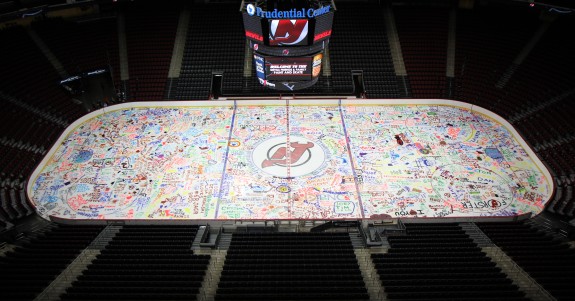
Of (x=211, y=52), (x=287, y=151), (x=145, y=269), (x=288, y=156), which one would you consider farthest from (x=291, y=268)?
(x=211, y=52)

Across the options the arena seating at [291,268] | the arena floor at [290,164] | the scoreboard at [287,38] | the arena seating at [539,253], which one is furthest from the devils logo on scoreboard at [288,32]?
the arena seating at [539,253]

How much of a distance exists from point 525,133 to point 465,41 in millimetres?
10838

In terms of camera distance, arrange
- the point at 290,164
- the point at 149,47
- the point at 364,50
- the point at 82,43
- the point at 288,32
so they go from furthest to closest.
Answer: the point at 364,50 < the point at 149,47 < the point at 82,43 < the point at 290,164 < the point at 288,32

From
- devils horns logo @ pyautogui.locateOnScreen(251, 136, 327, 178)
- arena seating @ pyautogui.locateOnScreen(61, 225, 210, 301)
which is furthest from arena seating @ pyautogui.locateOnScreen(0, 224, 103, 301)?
devils horns logo @ pyautogui.locateOnScreen(251, 136, 327, 178)

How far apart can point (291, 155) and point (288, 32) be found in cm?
708

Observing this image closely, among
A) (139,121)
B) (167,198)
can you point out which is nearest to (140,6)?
(139,121)

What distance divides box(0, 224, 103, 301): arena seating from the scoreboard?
39.3 ft

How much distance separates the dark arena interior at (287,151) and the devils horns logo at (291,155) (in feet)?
0.51

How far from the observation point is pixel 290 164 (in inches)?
843

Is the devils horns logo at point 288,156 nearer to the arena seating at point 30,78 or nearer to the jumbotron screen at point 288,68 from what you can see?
the jumbotron screen at point 288,68

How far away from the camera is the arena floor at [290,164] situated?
721 inches

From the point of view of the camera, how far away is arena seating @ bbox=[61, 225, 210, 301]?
1227cm

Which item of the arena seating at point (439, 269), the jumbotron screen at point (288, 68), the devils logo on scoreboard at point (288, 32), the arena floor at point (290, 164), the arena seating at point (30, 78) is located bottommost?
the arena seating at point (439, 269)

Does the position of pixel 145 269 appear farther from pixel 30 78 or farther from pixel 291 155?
pixel 30 78
